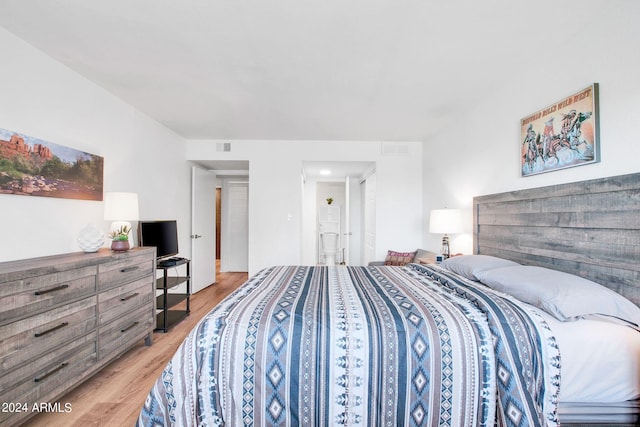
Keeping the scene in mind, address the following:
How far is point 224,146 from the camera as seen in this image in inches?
169

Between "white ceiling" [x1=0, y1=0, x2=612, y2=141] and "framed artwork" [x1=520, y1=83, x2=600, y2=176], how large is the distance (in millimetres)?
450

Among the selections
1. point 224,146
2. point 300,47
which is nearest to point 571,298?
point 300,47

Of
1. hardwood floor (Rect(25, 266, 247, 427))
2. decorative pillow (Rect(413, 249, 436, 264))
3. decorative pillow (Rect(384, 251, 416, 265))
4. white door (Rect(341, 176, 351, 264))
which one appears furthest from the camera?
white door (Rect(341, 176, 351, 264))

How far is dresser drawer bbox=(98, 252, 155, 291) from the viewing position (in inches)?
80.4

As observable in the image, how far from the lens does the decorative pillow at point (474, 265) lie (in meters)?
2.01

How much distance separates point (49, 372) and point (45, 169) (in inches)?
55.6

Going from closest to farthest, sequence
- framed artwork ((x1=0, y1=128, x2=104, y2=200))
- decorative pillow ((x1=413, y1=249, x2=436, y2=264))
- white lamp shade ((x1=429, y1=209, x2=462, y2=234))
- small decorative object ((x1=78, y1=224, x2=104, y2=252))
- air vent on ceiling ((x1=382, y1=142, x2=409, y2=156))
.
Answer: framed artwork ((x1=0, y1=128, x2=104, y2=200))
small decorative object ((x1=78, y1=224, x2=104, y2=252))
white lamp shade ((x1=429, y1=209, x2=462, y2=234))
decorative pillow ((x1=413, y1=249, x2=436, y2=264))
air vent on ceiling ((x1=382, y1=142, x2=409, y2=156))

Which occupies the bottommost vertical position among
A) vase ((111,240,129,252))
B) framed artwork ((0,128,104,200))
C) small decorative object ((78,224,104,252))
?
vase ((111,240,129,252))

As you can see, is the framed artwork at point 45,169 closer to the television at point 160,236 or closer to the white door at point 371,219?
the television at point 160,236

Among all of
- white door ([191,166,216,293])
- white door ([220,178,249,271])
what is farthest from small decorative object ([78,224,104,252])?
white door ([220,178,249,271])

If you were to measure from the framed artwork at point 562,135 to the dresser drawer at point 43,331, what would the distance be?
3377 millimetres

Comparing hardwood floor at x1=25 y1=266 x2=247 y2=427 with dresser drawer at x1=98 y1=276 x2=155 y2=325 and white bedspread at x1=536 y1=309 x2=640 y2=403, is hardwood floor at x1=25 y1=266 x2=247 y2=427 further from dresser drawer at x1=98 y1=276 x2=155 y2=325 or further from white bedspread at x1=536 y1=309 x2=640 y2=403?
white bedspread at x1=536 y1=309 x2=640 y2=403

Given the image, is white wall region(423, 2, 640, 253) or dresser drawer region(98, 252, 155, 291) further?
dresser drawer region(98, 252, 155, 291)

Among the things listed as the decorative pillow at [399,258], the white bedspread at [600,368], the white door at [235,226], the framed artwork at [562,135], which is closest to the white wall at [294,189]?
the decorative pillow at [399,258]
